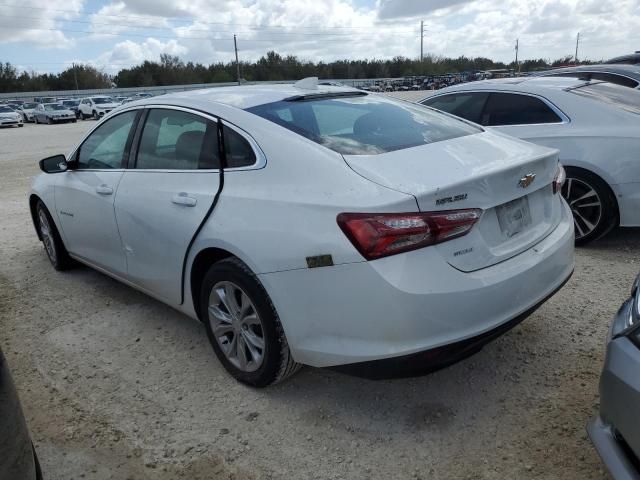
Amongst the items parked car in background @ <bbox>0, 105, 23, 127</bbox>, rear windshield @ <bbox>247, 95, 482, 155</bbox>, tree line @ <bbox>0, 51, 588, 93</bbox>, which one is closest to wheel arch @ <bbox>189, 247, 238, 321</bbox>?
rear windshield @ <bbox>247, 95, 482, 155</bbox>

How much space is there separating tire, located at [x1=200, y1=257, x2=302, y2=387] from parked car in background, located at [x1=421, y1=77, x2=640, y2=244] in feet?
11.3

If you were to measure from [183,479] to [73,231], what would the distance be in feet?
8.78

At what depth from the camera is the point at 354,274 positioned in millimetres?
2354

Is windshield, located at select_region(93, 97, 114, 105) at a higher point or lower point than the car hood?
higher

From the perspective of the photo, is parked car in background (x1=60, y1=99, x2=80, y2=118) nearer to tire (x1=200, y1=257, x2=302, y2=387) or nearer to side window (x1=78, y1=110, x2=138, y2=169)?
side window (x1=78, y1=110, x2=138, y2=169)

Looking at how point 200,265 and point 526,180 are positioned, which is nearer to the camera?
point 526,180

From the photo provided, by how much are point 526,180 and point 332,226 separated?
1.08 m

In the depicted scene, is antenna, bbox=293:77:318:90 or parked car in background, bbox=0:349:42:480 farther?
antenna, bbox=293:77:318:90

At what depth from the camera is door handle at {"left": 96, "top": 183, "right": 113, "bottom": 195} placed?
12.6 ft

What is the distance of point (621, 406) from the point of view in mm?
1839

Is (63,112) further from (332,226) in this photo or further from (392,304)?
(392,304)

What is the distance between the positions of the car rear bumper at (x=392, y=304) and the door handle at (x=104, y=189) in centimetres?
175

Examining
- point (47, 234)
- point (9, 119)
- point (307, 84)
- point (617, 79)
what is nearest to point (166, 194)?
point (307, 84)

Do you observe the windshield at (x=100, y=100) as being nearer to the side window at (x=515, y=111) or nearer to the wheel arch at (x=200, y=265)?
the side window at (x=515, y=111)
